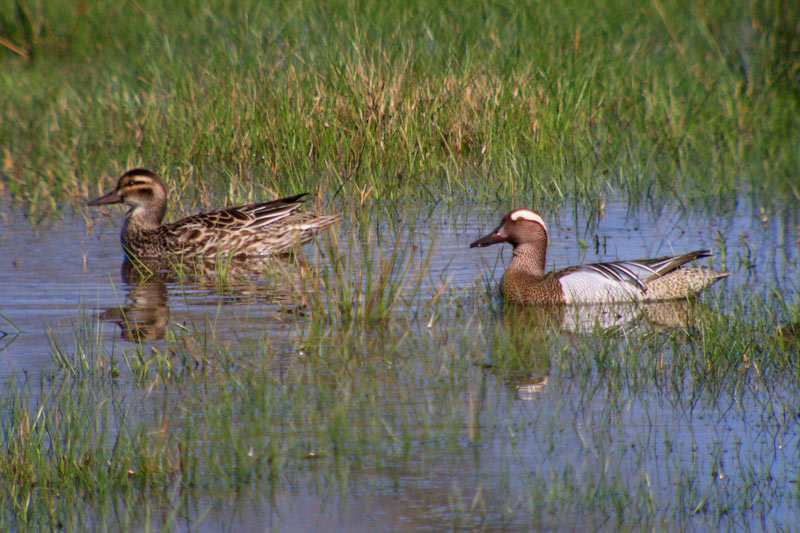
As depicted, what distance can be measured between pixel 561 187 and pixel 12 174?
5946 millimetres

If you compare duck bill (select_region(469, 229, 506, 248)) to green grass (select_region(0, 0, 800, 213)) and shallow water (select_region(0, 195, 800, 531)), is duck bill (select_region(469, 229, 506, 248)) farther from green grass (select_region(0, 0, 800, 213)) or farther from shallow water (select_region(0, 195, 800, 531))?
green grass (select_region(0, 0, 800, 213))

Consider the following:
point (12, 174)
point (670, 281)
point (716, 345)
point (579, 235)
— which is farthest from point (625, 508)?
point (12, 174)

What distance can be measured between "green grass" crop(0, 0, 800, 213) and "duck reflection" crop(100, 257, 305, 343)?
1442mm

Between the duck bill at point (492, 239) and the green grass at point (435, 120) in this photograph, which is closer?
the duck bill at point (492, 239)

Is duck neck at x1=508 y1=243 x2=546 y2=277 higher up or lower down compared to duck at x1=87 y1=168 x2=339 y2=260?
lower down

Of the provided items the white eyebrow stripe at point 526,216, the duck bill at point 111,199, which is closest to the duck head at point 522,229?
the white eyebrow stripe at point 526,216

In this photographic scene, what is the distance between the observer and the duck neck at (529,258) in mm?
8406

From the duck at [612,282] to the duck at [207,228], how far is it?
2.06 m

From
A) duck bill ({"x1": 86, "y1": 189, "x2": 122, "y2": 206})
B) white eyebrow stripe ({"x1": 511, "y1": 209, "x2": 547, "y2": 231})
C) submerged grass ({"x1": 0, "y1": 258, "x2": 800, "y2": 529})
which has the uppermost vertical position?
duck bill ({"x1": 86, "y1": 189, "x2": 122, "y2": 206})

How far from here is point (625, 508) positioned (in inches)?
168

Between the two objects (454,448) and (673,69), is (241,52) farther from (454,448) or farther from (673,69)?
(454,448)

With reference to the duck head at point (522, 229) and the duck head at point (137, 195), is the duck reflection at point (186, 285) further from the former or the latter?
the duck head at point (522, 229)

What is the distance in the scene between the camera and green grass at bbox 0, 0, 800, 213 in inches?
460

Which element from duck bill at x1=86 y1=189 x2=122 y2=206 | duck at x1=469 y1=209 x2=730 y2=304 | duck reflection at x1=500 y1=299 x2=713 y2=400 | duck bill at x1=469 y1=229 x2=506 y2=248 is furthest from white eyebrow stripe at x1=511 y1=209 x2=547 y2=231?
duck bill at x1=86 y1=189 x2=122 y2=206
